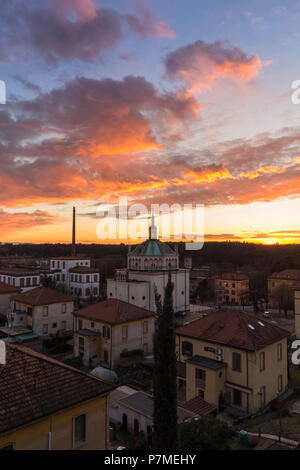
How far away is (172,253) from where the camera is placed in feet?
199

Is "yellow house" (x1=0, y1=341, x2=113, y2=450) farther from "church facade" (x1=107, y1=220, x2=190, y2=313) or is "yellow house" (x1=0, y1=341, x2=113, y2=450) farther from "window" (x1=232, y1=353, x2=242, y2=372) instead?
"church facade" (x1=107, y1=220, x2=190, y2=313)

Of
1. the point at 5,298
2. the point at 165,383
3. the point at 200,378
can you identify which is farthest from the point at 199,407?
the point at 5,298

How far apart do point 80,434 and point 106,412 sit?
46.8 inches

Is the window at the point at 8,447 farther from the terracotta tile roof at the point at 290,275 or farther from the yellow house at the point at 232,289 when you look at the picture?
the yellow house at the point at 232,289

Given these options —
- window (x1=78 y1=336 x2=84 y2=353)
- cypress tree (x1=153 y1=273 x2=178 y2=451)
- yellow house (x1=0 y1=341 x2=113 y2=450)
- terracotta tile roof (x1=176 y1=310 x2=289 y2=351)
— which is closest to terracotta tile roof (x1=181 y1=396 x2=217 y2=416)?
terracotta tile roof (x1=176 y1=310 x2=289 y2=351)

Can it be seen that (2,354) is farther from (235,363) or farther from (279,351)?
(279,351)

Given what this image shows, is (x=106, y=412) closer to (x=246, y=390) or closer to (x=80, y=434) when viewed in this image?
(x=80, y=434)

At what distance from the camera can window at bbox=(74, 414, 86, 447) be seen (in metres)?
11.4

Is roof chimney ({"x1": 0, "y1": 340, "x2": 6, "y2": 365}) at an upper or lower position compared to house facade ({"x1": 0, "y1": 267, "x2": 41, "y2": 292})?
upper

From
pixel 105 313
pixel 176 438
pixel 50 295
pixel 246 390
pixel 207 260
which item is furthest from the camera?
pixel 207 260

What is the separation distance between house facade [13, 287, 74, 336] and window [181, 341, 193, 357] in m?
18.0

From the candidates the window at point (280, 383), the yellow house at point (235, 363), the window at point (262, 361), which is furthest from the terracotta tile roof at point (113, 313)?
the window at point (280, 383)

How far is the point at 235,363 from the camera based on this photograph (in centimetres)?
2206
